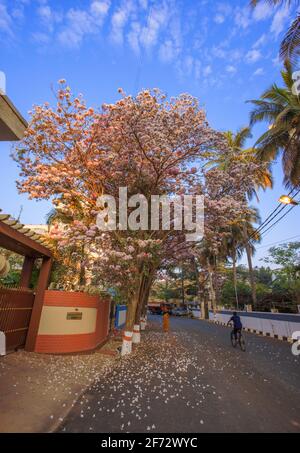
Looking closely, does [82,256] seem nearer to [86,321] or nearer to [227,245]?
[86,321]

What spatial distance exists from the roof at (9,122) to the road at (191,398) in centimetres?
487

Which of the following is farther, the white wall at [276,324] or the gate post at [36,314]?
the white wall at [276,324]

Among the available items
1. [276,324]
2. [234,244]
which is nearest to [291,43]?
[276,324]

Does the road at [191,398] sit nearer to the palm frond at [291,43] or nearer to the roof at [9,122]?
the roof at [9,122]

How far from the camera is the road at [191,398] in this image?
3.84 m

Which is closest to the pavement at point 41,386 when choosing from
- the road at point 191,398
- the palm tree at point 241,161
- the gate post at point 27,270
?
the road at point 191,398

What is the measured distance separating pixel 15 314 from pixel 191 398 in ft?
18.9

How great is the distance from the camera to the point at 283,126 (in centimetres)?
1308

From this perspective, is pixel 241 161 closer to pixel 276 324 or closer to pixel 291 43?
pixel 291 43

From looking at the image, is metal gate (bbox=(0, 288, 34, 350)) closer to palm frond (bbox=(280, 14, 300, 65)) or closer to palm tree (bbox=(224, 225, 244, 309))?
palm frond (bbox=(280, 14, 300, 65))

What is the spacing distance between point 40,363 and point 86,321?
269 centimetres

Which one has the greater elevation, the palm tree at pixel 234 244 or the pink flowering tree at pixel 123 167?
the palm tree at pixel 234 244

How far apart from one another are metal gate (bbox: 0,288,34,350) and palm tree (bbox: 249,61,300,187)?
13180 millimetres
